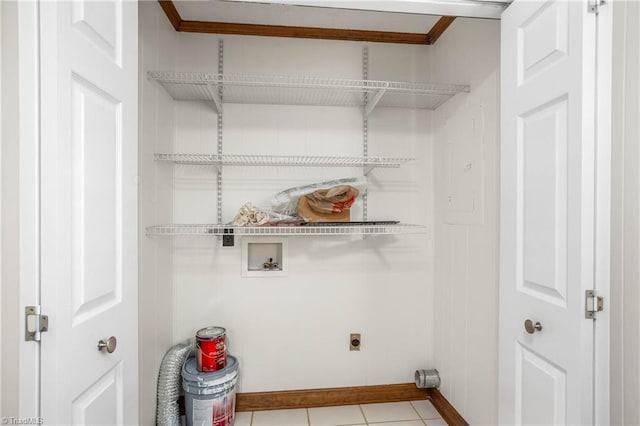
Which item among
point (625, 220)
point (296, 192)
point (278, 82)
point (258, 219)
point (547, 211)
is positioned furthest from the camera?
point (296, 192)

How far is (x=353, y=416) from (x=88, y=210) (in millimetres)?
1833

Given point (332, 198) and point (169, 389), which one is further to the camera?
point (332, 198)

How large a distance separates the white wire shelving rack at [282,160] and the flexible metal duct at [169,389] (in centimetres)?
109

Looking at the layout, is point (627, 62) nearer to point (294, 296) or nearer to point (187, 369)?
point (294, 296)

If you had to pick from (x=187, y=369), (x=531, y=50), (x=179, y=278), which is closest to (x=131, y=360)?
(x=187, y=369)

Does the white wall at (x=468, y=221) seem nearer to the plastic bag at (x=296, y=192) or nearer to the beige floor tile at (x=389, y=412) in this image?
the beige floor tile at (x=389, y=412)

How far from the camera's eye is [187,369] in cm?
178

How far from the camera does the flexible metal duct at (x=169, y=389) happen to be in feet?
5.62

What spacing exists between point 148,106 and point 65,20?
897 mm

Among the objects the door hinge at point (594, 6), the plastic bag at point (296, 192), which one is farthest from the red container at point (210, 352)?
the door hinge at point (594, 6)

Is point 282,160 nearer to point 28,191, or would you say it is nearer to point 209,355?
point 209,355

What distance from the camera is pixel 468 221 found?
175 cm

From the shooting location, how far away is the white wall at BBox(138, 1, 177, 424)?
155 centimetres

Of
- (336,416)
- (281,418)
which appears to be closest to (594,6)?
(336,416)
